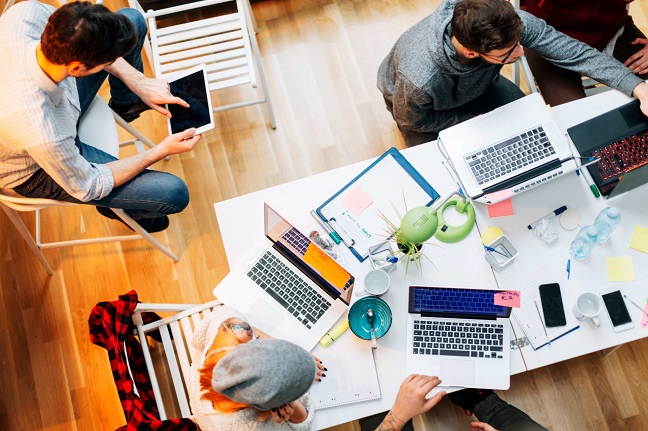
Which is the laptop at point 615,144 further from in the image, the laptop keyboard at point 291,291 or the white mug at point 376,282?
the laptop keyboard at point 291,291

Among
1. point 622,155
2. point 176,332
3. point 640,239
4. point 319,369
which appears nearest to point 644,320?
point 640,239

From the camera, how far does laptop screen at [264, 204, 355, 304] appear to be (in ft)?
5.44

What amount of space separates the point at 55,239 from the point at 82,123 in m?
0.77

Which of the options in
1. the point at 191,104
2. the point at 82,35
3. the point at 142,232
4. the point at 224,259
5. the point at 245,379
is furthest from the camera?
the point at 224,259

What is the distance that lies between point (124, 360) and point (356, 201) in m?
0.85

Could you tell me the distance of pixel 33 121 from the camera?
1.64 meters

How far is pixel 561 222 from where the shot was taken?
1.75 m

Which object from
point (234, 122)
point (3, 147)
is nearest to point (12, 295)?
point (3, 147)

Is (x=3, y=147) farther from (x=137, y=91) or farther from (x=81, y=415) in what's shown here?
(x=81, y=415)

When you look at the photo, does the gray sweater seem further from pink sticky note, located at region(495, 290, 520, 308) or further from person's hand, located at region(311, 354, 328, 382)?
person's hand, located at region(311, 354, 328, 382)

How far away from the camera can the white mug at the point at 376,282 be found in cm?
167

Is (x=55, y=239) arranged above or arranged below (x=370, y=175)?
below

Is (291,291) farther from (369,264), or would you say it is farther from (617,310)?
(617,310)

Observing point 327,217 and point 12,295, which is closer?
point 327,217
